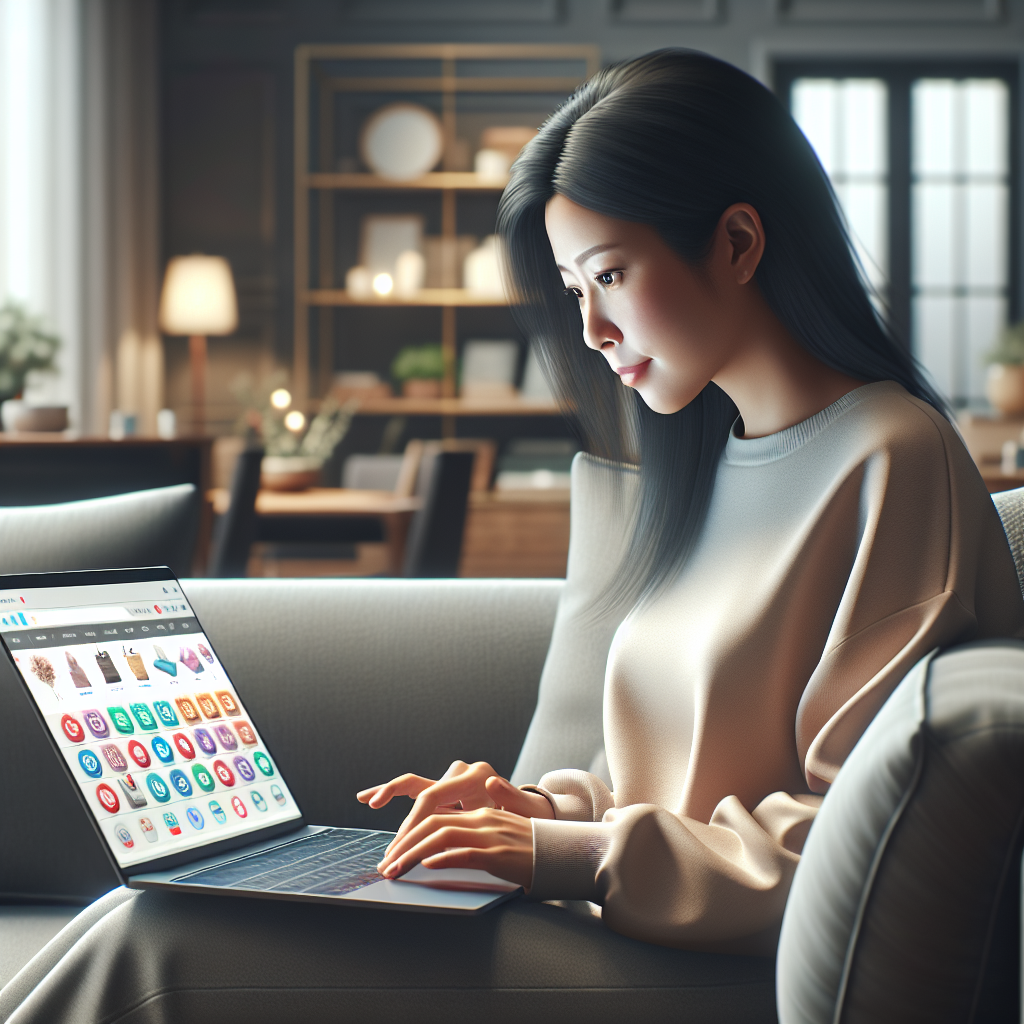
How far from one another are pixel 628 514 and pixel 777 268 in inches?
16.5

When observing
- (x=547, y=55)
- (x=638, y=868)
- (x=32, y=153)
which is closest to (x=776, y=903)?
(x=638, y=868)

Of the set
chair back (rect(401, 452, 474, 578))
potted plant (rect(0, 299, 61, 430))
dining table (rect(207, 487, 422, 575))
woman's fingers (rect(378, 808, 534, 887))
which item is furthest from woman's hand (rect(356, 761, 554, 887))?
potted plant (rect(0, 299, 61, 430))

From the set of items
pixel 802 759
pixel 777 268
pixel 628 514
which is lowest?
pixel 802 759

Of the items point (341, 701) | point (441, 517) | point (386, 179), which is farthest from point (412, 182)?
point (341, 701)

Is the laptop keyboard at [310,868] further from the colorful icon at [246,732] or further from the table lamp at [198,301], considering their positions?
the table lamp at [198,301]

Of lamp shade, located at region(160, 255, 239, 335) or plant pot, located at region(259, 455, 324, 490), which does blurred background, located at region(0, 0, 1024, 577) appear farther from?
plant pot, located at region(259, 455, 324, 490)

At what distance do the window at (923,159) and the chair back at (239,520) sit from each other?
3537mm

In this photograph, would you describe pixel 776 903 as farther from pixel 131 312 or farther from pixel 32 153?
pixel 131 312

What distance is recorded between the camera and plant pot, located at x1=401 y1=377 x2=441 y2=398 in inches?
213

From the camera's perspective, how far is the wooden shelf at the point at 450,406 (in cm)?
535

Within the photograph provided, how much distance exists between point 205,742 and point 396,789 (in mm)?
186

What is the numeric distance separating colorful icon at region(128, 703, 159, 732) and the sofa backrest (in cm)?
42

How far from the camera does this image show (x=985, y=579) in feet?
2.81

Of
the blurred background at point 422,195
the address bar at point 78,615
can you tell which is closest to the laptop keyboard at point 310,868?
the address bar at point 78,615
